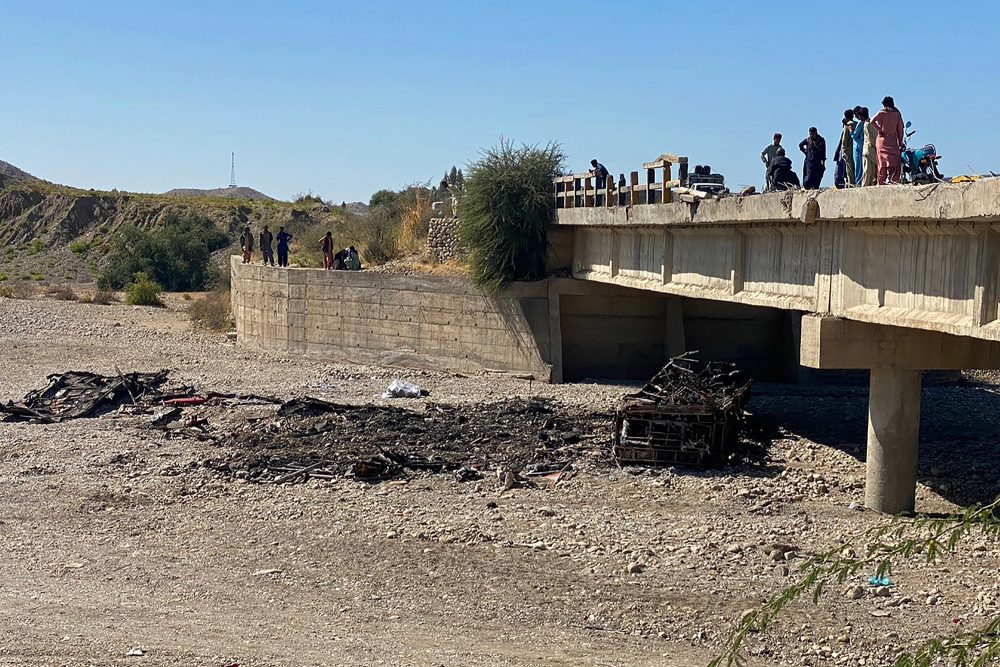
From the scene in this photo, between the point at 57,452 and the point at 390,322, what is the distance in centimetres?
1172

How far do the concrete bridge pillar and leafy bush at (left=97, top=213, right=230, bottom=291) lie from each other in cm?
4300

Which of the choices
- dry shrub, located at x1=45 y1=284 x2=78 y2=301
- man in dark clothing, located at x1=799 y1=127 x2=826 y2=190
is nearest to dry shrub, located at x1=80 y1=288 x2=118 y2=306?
dry shrub, located at x1=45 y1=284 x2=78 y2=301

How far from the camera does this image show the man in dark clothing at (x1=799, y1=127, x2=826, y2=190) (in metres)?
16.7

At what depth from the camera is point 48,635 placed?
9969mm

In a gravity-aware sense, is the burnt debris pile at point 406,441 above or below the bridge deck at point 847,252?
below

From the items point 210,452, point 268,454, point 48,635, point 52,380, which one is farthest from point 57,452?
point 48,635

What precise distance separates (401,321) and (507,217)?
3.92m

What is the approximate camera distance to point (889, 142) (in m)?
14.0

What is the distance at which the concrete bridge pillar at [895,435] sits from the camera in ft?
47.2

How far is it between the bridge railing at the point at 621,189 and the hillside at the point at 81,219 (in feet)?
122

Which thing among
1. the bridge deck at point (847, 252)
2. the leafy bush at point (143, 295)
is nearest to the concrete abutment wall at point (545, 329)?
the bridge deck at point (847, 252)

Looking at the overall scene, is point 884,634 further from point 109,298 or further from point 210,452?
point 109,298

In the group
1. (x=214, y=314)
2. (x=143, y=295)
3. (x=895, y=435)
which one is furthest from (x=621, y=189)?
(x=143, y=295)

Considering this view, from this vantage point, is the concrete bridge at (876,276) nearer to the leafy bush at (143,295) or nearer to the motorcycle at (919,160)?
the motorcycle at (919,160)
